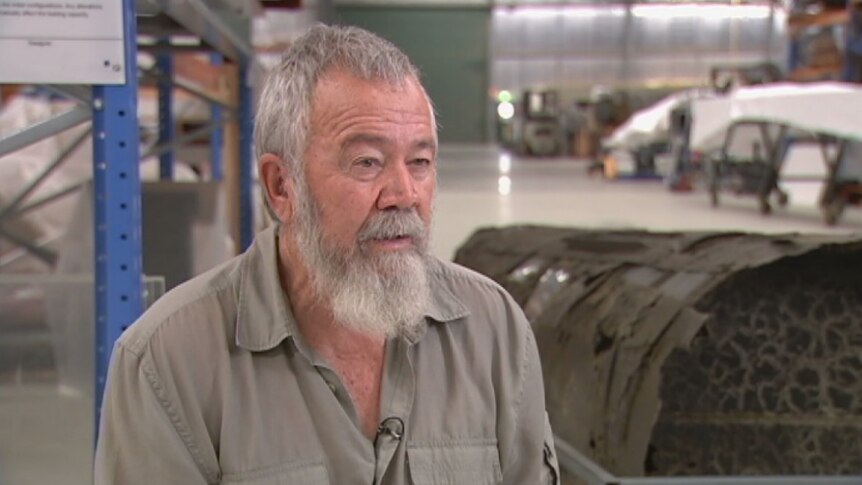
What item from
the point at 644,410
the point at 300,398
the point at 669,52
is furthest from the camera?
the point at 669,52

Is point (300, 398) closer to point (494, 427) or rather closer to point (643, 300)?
point (494, 427)

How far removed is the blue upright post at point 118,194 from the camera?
5.61 feet

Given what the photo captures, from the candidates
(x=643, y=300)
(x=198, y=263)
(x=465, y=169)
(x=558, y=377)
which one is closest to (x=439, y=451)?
(x=643, y=300)

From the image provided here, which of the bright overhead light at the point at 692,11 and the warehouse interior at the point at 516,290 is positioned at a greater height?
the bright overhead light at the point at 692,11

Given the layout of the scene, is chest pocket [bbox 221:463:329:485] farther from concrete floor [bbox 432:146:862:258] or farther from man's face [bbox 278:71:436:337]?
concrete floor [bbox 432:146:862:258]

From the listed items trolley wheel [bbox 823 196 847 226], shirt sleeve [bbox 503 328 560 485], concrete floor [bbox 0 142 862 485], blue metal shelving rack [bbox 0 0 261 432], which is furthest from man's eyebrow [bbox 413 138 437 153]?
trolley wheel [bbox 823 196 847 226]

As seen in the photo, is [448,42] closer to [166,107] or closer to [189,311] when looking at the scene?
[166,107]

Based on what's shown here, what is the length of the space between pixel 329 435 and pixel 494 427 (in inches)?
10.8

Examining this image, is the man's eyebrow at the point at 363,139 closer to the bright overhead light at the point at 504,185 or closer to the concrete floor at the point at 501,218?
the concrete floor at the point at 501,218

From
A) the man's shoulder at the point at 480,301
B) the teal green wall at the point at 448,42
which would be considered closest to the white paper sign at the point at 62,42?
the man's shoulder at the point at 480,301

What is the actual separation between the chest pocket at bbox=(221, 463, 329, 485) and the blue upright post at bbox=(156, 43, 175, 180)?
103 inches

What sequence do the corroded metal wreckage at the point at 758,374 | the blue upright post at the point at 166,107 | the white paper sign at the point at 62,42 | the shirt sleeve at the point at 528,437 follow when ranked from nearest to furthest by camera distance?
the shirt sleeve at the point at 528,437
the white paper sign at the point at 62,42
the corroded metal wreckage at the point at 758,374
the blue upright post at the point at 166,107

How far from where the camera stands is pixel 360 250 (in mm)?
1257

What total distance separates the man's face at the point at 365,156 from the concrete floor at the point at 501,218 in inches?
5.7
